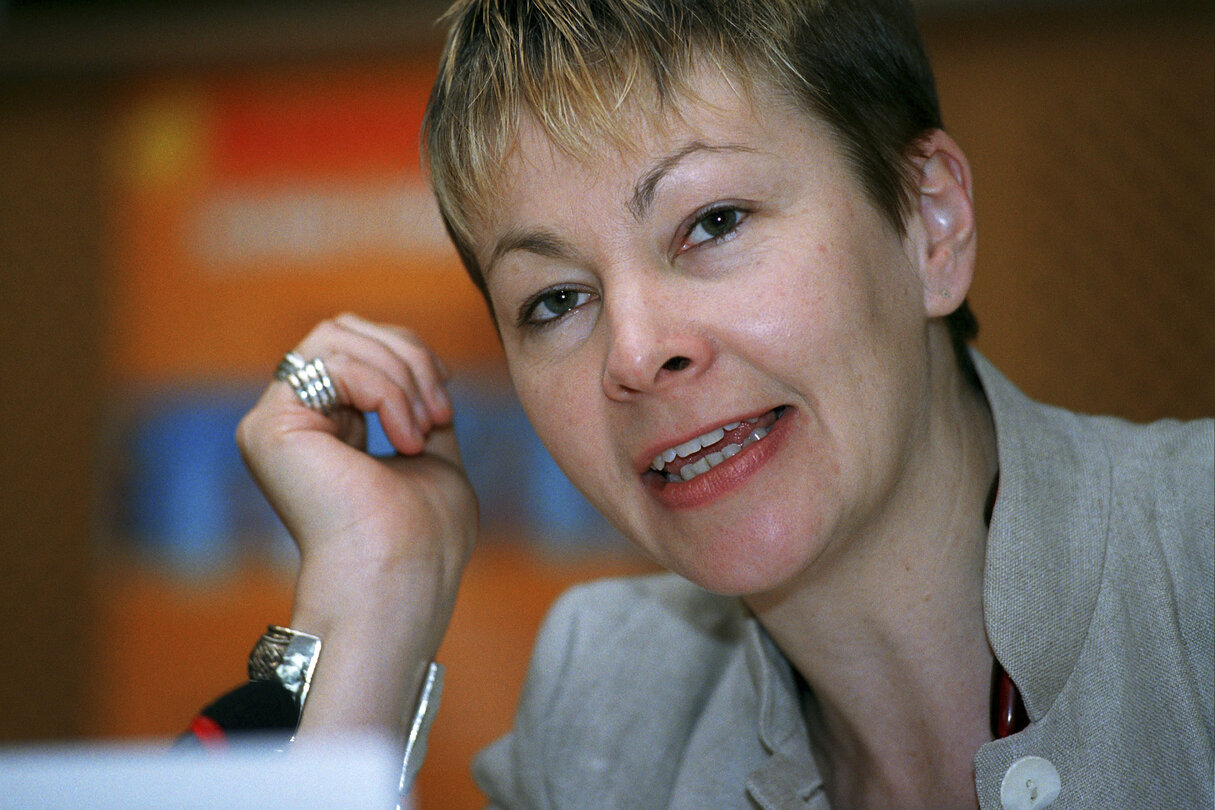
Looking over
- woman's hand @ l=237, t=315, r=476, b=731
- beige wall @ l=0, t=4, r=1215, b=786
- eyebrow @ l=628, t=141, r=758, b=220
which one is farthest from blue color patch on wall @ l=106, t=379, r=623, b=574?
eyebrow @ l=628, t=141, r=758, b=220

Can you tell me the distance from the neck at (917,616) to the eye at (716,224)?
0.34 metres

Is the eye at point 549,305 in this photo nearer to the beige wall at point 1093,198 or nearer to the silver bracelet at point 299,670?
the silver bracelet at point 299,670

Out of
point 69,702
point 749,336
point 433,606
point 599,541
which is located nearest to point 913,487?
point 749,336

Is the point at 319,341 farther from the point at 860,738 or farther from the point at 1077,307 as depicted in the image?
the point at 1077,307

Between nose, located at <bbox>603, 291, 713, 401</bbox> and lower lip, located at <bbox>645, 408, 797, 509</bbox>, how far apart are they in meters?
0.10

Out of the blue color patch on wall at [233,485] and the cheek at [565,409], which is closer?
the cheek at [565,409]

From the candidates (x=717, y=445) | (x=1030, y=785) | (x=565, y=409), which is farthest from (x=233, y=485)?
(x=1030, y=785)

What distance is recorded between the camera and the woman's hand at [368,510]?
3.93 ft

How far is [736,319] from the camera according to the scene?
0.99 metres

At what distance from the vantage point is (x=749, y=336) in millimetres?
984

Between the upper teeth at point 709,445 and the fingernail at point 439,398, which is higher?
the fingernail at point 439,398

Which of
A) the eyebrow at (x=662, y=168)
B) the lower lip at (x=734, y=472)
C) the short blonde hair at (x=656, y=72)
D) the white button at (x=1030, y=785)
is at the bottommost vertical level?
the white button at (x=1030, y=785)

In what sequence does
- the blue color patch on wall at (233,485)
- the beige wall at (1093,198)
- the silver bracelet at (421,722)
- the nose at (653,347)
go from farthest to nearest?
1. the blue color patch on wall at (233,485)
2. the beige wall at (1093,198)
3. the silver bracelet at (421,722)
4. the nose at (653,347)

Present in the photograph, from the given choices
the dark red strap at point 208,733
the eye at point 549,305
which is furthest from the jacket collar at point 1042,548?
the dark red strap at point 208,733
